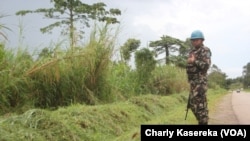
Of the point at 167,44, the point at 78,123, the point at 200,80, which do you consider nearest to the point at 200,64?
the point at 200,80

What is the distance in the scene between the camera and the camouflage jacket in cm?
Result: 847

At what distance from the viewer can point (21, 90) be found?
9.96m

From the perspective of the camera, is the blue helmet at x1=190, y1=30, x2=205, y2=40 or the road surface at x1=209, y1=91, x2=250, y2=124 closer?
the blue helmet at x1=190, y1=30, x2=205, y2=40

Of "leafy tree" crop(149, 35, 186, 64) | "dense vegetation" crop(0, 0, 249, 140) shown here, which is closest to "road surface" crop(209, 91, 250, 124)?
"dense vegetation" crop(0, 0, 249, 140)

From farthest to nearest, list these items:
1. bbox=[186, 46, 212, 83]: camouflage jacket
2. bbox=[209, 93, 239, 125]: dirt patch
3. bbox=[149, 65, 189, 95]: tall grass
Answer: bbox=[149, 65, 189, 95]: tall grass → bbox=[209, 93, 239, 125]: dirt patch → bbox=[186, 46, 212, 83]: camouflage jacket

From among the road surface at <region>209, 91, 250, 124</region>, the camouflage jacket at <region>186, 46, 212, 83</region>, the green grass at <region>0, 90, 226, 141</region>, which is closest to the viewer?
the green grass at <region>0, 90, 226, 141</region>

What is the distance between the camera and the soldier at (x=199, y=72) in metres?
8.52

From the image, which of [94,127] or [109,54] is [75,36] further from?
[94,127]

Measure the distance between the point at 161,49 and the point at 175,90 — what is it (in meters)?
34.5

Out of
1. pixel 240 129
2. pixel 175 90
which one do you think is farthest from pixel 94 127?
pixel 175 90

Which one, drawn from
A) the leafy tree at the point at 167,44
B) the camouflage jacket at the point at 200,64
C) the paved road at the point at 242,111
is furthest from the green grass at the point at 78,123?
the leafy tree at the point at 167,44

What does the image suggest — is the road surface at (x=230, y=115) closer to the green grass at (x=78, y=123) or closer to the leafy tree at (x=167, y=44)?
the green grass at (x=78, y=123)

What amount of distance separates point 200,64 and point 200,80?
359 mm

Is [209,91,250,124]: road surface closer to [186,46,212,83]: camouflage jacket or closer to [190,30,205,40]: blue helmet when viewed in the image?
[186,46,212,83]: camouflage jacket
